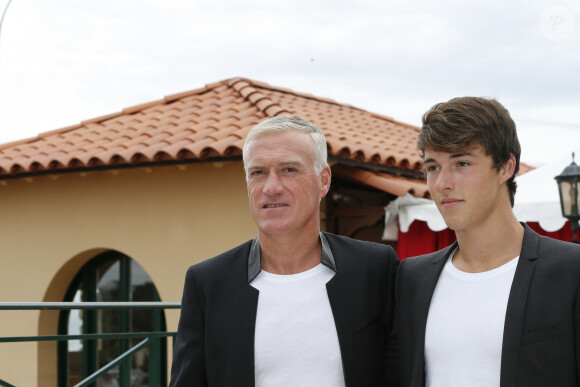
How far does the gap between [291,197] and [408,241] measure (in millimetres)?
4759

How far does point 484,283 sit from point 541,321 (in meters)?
0.19

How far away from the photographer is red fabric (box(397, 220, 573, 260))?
21.7ft

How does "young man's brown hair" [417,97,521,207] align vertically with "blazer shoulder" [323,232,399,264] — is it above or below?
above

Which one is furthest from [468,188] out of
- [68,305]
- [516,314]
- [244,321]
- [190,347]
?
[68,305]

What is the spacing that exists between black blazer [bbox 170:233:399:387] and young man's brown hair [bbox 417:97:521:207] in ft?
1.62

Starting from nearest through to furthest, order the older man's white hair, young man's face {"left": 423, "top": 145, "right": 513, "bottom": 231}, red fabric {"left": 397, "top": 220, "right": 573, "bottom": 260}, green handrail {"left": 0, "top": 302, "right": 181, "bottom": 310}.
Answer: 1. young man's face {"left": 423, "top": 145, "right": 513, "bottom": 231}
2. the older man's white hair
3. green handrail {"left": 0, "top": 302, "right": 181, "bottom": 310}
4. red fabric {"left": 397, "top": 220, "right": 573, "bottom": 260}

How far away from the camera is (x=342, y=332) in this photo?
211 centimetres

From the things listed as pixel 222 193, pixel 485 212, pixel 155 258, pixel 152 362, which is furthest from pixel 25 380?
pixel 485 212

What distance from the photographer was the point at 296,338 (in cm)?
209

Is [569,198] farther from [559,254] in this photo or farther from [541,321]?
[541,321]

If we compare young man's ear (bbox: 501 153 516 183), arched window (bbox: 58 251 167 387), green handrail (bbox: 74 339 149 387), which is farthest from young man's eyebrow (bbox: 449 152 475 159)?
arched window (bbox: 58 251 167 387)

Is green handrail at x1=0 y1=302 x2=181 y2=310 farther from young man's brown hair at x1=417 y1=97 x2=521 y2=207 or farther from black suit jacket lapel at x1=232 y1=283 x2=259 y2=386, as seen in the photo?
young man's brown hair at x1=417 y1=97 x2=521 y2=207

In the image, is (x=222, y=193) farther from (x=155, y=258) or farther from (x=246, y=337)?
(x=246, y=337)

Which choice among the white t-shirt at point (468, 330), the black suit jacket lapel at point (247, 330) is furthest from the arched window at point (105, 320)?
the white t-shirt at point (468, 330)
